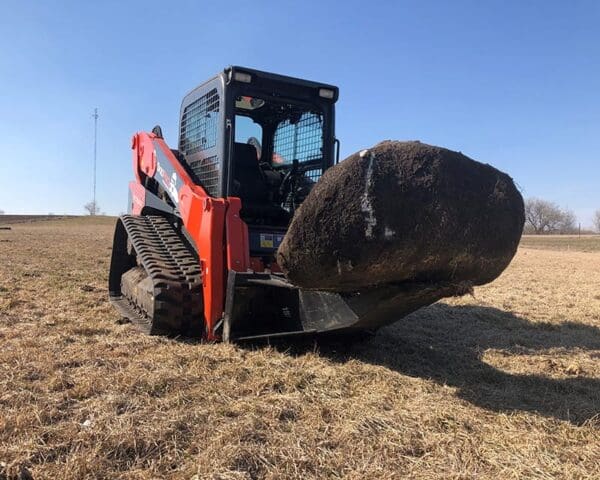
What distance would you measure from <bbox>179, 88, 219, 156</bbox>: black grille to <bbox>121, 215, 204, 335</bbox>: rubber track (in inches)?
44.4

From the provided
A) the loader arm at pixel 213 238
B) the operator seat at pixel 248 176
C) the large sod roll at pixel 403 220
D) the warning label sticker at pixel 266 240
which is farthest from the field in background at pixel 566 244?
the large sod roll at pixel 403 220

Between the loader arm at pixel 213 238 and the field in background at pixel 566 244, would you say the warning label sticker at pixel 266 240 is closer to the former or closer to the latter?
the loader arm at pixel 213 238

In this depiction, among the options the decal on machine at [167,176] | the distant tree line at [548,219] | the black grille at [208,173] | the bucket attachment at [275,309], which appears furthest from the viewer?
the distant tree line at [548,219]

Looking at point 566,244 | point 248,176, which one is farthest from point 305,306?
point 566,244

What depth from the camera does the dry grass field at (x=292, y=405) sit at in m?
2.77

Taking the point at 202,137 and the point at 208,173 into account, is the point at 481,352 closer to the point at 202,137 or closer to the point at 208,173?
the point at 208,173

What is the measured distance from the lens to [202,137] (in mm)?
6121

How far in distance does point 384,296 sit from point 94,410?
75.7 inches

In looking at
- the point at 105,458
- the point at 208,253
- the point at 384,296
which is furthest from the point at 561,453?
the point at 208,253

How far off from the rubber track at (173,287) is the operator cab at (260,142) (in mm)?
672

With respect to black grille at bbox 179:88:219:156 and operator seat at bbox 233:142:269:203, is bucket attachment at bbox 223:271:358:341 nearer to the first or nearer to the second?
operator seat at bbox 233:142:269:203

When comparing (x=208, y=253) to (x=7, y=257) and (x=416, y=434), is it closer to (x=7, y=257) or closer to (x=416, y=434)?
(x=416, y=434)

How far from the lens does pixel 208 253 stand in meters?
4.96

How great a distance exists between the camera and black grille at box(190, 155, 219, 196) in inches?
218
